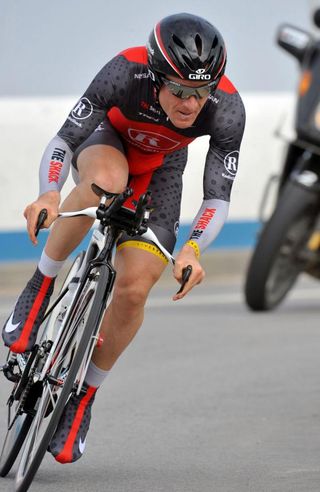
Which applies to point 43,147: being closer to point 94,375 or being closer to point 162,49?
point 94,375

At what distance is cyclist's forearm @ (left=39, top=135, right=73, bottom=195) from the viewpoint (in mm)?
5551

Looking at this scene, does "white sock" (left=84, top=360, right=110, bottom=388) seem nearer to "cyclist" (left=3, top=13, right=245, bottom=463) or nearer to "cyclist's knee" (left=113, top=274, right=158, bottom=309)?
"cyclist" (left=3, top=13, right=245, bottom=463)

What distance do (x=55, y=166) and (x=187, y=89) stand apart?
1.91ft

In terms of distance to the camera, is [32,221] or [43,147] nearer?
[32,221]

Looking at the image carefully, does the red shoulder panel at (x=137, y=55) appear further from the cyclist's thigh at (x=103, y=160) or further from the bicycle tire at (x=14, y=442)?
the bicycle tire at (x=14, y=442)

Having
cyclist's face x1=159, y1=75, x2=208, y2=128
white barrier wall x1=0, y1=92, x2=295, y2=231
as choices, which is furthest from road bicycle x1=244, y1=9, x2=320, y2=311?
cyclist's face x1=159, y1=75, x2=208, y2=128

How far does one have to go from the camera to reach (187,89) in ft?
18.0

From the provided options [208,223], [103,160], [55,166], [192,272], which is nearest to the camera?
[192,272]

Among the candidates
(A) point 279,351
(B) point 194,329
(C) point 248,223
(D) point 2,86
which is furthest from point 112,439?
(C) point 248,223

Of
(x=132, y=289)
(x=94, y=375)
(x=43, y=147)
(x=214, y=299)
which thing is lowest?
(x=214, y=299)

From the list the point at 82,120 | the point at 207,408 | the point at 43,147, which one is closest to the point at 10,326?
the point at 82,120

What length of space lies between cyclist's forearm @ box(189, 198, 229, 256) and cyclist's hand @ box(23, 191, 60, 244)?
57 cm

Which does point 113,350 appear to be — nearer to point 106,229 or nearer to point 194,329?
point 106,229

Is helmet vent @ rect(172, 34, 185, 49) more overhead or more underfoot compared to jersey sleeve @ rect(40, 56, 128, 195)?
more overhead
